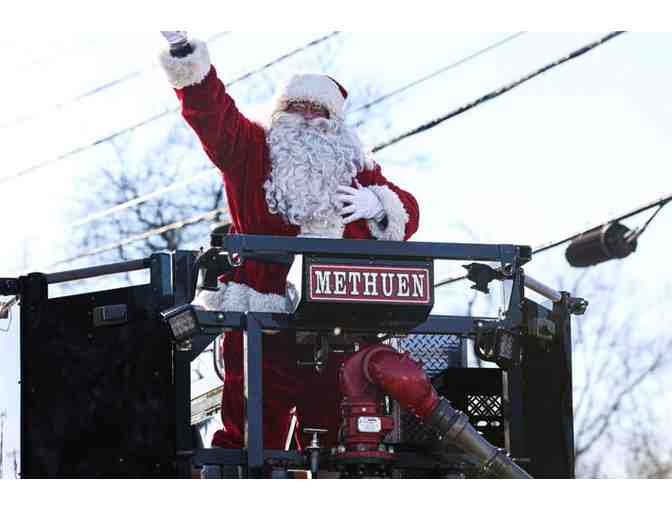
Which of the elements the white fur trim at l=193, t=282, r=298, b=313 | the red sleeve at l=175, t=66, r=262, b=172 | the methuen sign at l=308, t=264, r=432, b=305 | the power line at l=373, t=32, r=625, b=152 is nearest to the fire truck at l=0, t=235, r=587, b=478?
the methuen sign at l=308, t=264, r=432, b=305

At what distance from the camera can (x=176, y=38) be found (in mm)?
7938

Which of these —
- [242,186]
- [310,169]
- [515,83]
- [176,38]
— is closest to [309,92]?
[310,169]

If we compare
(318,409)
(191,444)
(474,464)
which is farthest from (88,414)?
(474,464)

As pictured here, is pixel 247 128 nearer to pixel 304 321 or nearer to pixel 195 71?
pixel 195 71

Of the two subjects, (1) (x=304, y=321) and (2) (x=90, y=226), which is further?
(2) (x=90, y=226)

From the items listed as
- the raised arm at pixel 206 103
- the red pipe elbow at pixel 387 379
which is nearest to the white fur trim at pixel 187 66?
the raised arm at pixel 206 103

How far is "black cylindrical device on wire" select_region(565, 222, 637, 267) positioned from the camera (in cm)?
1257

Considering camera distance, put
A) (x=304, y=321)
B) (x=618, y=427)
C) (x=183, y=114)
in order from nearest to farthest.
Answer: (x=304, y=321), (x=183, y=114), (x=618, y=427)

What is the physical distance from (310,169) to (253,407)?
1.25 m

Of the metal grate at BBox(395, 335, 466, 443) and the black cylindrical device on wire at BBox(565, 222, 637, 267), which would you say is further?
the black cylindrical device on wire at BBox(565, 222, 637, 267)

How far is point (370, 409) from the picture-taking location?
7.54 m

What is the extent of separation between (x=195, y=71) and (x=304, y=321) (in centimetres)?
103

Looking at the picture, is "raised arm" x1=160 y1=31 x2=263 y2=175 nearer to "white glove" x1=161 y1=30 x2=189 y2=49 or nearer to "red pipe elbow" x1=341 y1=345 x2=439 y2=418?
"white glove" x1=161 y1=30 x2=189 y2=49

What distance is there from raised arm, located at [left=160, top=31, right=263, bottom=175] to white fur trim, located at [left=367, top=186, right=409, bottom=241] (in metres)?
0.52
